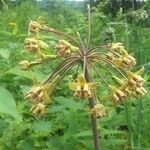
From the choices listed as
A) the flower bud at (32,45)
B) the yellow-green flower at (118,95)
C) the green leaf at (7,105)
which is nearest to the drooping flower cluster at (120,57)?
the yellow-green flower at (118,95)

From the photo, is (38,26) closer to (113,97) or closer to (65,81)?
(113,97)

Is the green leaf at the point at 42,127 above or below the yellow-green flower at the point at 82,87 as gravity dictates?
below

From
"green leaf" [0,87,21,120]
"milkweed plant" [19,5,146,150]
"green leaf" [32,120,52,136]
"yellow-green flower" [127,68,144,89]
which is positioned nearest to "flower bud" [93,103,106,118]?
"milkweed plant" [19,5,146,150]

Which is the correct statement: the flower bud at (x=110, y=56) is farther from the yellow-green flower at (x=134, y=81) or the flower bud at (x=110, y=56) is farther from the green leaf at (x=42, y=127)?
the green leaf at (x=42, y=127)

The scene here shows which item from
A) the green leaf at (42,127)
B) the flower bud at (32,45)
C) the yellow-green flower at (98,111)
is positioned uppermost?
the flower bud at (32,45)

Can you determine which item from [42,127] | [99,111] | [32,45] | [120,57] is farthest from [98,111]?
[42,127]

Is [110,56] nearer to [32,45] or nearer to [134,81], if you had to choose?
[134,81]

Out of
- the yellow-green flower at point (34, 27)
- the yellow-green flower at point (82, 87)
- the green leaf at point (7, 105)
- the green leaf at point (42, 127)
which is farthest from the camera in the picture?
the green leaf at point (42, 127)
